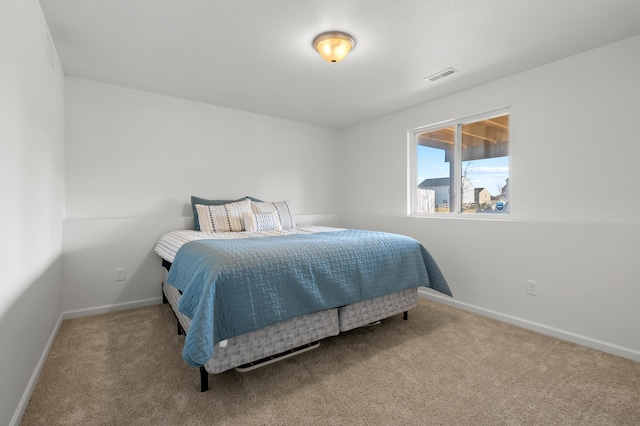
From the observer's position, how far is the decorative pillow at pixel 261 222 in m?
3.10

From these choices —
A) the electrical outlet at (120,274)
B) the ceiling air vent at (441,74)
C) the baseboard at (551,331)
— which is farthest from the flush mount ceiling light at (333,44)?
the electrical outlet at (120,274)

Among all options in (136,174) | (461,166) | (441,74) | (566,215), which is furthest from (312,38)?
(566,215)

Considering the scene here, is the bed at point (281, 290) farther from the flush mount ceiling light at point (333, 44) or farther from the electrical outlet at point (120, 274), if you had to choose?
the flush mount ceiling light at point (333, 44)

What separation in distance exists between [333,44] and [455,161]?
75.0 inches

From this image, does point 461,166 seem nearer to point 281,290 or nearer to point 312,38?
point 312,38

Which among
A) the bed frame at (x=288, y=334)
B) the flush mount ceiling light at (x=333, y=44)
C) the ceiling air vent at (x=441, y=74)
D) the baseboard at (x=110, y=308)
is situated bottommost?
the baseboard at (x=110, y=308)

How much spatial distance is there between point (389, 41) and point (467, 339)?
226 cm

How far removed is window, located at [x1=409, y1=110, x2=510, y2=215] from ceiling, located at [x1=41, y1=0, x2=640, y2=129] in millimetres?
455

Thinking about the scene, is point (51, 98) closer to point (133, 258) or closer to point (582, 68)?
point (133, 258)

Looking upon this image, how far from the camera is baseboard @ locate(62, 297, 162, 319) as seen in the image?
8.76 ft

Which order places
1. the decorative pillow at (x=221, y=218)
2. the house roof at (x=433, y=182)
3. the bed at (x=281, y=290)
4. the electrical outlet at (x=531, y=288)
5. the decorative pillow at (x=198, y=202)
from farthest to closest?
the house roof at (x=433, y=182), the decorative pillow at (x=198, y=202), the decorative pillow at (x=221, y=218), the electrical outlet at (x=531, y=288), the bed at (x=281, y=290)

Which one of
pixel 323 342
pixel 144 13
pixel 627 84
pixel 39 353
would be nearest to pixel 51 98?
pixel 144 13

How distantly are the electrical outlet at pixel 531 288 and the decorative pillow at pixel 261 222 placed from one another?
7.76 ft

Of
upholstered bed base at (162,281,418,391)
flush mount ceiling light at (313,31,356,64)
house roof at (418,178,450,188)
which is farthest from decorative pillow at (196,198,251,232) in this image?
house roof at (418,178,450,188)
